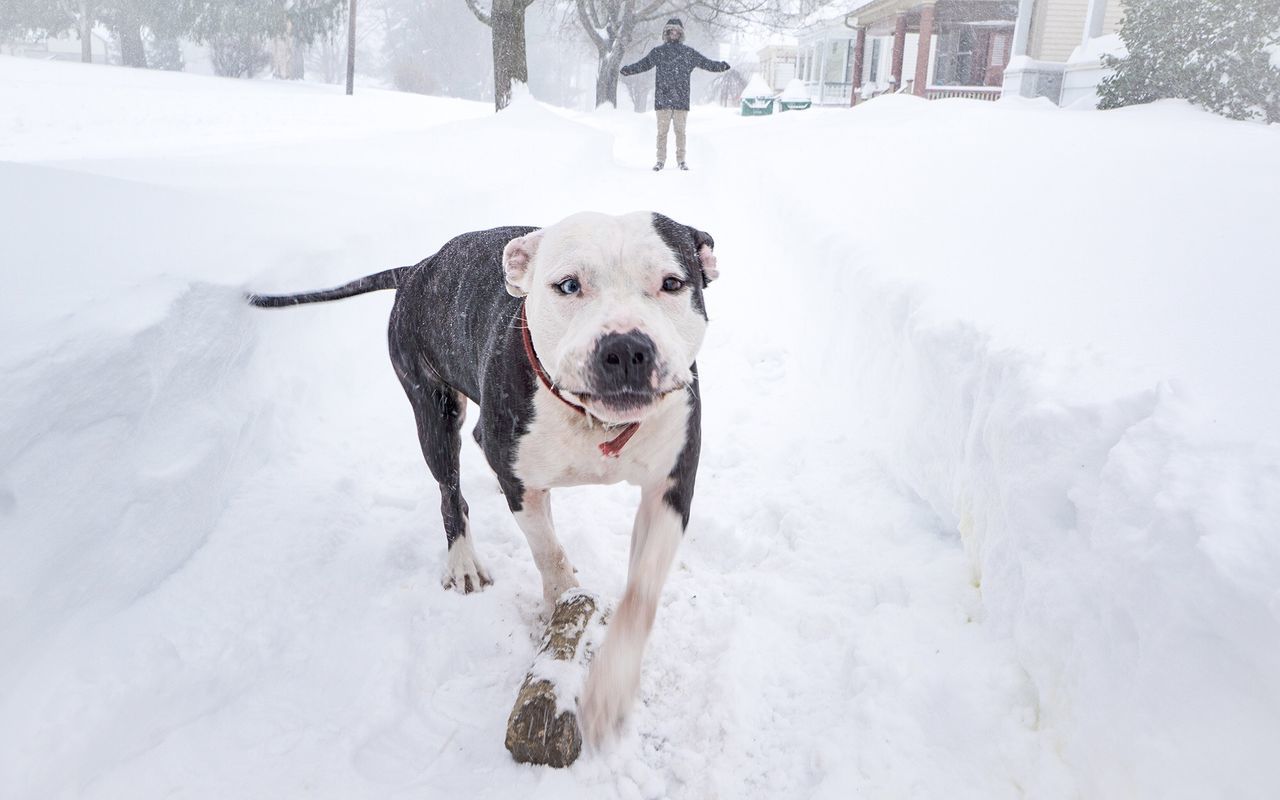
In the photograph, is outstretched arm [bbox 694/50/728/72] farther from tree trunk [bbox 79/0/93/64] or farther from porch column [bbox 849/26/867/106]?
tree trunk [bbox 79/0/93/64]

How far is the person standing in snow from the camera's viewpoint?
13.3 meters

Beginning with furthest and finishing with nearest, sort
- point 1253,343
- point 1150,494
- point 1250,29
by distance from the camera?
point 1250,29 → point 1253,343 → point 1150,494

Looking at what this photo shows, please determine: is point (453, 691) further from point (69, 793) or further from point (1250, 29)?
point (1250, 29)

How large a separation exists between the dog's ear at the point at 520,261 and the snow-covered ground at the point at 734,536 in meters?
1.16

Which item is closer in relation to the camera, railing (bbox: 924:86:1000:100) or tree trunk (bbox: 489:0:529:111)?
tree trunk (bbox: 489:0:529:111)

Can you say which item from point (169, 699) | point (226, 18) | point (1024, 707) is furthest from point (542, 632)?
point (226, 18)

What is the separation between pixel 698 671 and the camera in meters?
2.42

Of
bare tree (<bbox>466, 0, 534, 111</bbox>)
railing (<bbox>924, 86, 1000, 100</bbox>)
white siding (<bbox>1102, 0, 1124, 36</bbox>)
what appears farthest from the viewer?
railing (<bbox>924, 86, 1000, 100</bbox>)

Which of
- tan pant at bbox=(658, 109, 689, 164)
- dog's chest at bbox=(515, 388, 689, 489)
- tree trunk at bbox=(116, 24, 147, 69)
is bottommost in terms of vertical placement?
dog's chest at bbox=(515, 388, 689, 489)

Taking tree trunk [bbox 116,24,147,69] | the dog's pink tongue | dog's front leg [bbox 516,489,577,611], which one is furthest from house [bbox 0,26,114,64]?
the dog's pink tongue

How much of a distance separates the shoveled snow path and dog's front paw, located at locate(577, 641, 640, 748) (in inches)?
3.0

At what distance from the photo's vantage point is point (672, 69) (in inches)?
526

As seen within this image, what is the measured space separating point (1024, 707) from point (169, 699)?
7.63 feet

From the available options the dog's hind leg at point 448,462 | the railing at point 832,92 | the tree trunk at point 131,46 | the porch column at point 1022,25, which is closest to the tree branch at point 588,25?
the railing at point 832,92
